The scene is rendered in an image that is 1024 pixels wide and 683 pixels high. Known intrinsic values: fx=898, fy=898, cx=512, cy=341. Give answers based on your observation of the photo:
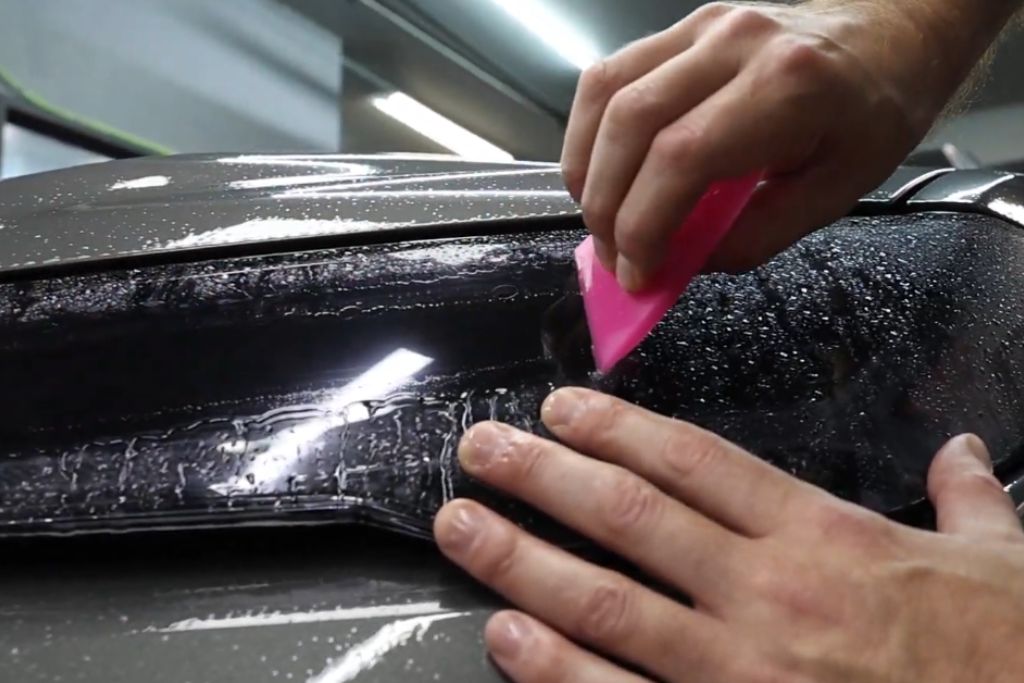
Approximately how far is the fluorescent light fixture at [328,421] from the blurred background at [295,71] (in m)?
1.87

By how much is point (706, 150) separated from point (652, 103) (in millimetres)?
44

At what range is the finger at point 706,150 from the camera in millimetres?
496

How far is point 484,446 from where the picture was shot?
0.47 m

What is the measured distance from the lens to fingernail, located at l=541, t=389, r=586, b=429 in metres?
0.49

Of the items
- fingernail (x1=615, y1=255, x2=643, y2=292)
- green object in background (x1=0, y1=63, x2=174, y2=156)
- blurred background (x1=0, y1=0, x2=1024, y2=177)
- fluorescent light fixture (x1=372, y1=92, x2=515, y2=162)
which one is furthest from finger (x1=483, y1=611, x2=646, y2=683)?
fluorescent light fixture (x1=372, y1=92, x2=515, y2=162)

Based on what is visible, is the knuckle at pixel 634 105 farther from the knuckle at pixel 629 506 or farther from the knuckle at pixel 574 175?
the knuckle at pixel 629 506

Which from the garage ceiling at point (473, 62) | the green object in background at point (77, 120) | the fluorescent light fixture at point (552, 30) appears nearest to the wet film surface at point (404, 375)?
the green object in background at point (77, 120)

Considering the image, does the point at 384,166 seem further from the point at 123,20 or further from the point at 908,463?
the point at 123,20

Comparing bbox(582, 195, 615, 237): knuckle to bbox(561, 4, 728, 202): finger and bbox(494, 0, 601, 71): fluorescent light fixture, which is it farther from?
bbox(494, 0, 601, 71): fluorescent light fixture

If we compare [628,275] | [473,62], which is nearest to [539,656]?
[628,275]

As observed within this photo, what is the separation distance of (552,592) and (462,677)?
57 mm

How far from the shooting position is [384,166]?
33.6 inches

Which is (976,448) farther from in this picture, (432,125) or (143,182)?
(432,125)

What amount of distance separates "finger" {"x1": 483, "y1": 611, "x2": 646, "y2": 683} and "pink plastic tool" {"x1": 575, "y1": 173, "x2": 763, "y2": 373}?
18 cm
